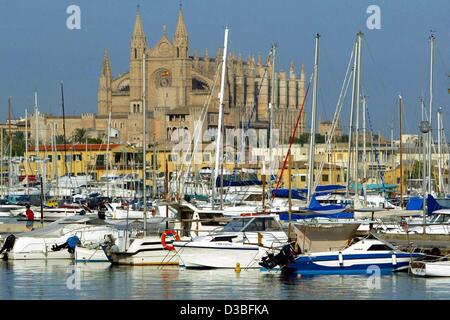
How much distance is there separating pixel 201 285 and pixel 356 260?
3918 mm

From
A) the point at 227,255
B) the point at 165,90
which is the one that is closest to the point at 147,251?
the point at 227,255

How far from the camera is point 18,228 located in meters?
48.5

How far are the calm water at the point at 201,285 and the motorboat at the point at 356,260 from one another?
0.99ft

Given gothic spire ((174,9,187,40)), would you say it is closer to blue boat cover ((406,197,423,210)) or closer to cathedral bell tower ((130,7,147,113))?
cathedral bell tower ((130,7,147,113))

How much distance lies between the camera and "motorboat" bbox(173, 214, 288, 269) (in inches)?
1303

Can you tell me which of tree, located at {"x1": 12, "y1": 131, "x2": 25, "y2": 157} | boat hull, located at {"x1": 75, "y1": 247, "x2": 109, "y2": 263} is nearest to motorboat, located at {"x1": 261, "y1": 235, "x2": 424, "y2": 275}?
boat hull, located at {"x1": 75, "y1": 247, "x2": 109, "y2": 263}

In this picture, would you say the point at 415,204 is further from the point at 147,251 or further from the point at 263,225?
the point at 147,251

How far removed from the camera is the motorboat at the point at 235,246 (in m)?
Result: 33.1

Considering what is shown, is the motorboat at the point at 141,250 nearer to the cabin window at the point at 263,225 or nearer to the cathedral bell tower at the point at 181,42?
the cabin window at the point at 263,225

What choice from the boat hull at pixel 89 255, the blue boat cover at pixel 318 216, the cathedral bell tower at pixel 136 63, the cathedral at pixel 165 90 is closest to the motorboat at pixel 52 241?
the boat hull at pixel 89 255

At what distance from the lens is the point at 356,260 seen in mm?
31969

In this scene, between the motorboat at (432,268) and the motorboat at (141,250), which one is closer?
the motorboat at (432,268)

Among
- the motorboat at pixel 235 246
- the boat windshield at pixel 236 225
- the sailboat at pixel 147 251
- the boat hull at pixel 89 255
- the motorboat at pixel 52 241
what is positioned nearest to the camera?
the motorboat at pixel 235 246
